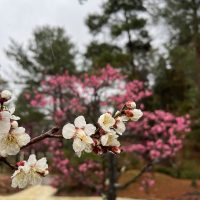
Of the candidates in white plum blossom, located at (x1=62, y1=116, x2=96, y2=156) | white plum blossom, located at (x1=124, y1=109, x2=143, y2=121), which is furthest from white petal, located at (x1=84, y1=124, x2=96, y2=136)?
white plum blossom, located at (x1=124, y1=109, x2=143, y2=121)

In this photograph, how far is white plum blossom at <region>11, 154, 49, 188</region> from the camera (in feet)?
4.91

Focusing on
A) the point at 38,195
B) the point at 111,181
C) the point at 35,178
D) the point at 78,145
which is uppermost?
the point at 78,145

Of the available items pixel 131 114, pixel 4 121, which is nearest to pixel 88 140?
pixel 131 114

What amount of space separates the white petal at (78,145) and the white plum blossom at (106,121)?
0.09 metres

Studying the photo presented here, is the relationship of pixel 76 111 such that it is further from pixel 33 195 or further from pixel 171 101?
pixel 171 101

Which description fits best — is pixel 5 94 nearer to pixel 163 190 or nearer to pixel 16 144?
pixel 16 144

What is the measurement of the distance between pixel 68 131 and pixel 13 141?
0.17 metres

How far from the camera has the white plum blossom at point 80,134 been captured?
1464 mm

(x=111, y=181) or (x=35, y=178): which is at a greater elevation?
(x=35, y=178)

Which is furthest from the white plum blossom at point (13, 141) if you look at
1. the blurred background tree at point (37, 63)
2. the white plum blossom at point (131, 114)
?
the blurred background tree at point (37, 63)

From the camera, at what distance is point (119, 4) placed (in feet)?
66.4

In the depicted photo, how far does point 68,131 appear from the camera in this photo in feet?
4.80

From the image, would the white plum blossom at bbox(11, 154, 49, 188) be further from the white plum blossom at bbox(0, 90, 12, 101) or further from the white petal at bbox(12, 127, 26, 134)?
the white plum blossom at bbox(0, 90, 12, 101)

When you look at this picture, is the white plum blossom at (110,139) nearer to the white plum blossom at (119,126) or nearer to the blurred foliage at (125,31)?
the white plum blossom at (119,126)
